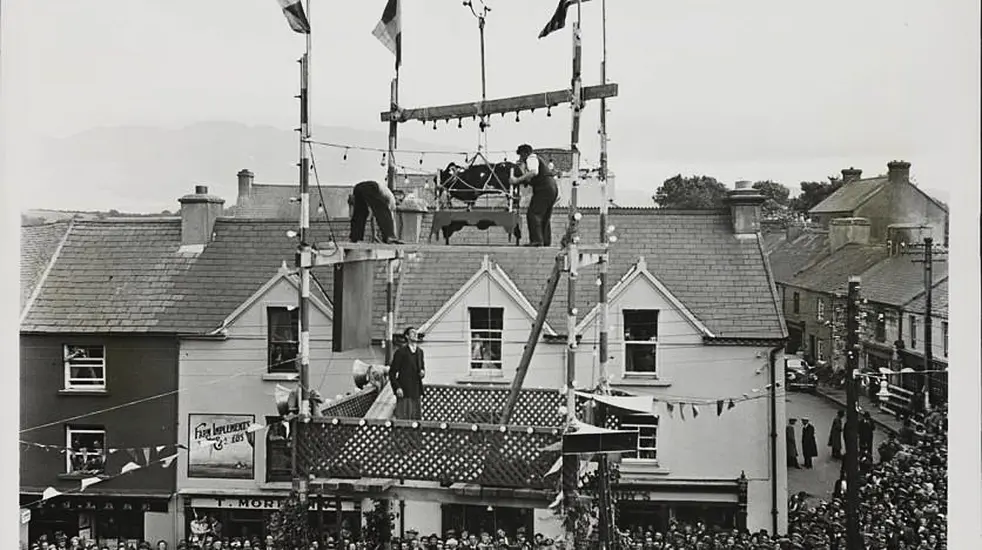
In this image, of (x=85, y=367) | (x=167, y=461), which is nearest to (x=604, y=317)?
(x=167, y=461)

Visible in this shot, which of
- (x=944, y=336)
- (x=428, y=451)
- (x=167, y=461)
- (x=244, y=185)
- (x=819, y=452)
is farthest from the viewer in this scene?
(x=244, y=185)

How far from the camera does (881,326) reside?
775cm

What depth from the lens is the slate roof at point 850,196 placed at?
23.7 ft

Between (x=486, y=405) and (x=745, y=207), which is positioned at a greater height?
(x=745, y=207)

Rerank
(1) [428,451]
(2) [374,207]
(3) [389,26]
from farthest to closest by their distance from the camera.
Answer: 1. (3) [389,26]
2. (2) [374,207]
3. (1) [428,451]

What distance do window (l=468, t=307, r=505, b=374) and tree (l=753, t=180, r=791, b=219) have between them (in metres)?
2.37

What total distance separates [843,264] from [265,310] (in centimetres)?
476

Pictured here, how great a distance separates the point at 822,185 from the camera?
25.1 feet

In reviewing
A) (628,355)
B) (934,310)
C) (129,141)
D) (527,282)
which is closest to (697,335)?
(628,355)

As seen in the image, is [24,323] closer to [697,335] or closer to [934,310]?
[697,335]

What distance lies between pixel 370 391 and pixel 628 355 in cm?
222

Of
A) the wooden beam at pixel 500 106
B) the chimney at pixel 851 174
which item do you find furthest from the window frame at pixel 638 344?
the wooden beam at pixel 500 106

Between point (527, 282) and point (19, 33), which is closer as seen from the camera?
point (19, 33)

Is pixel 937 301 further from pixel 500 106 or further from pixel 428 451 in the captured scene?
pixel 428 451
